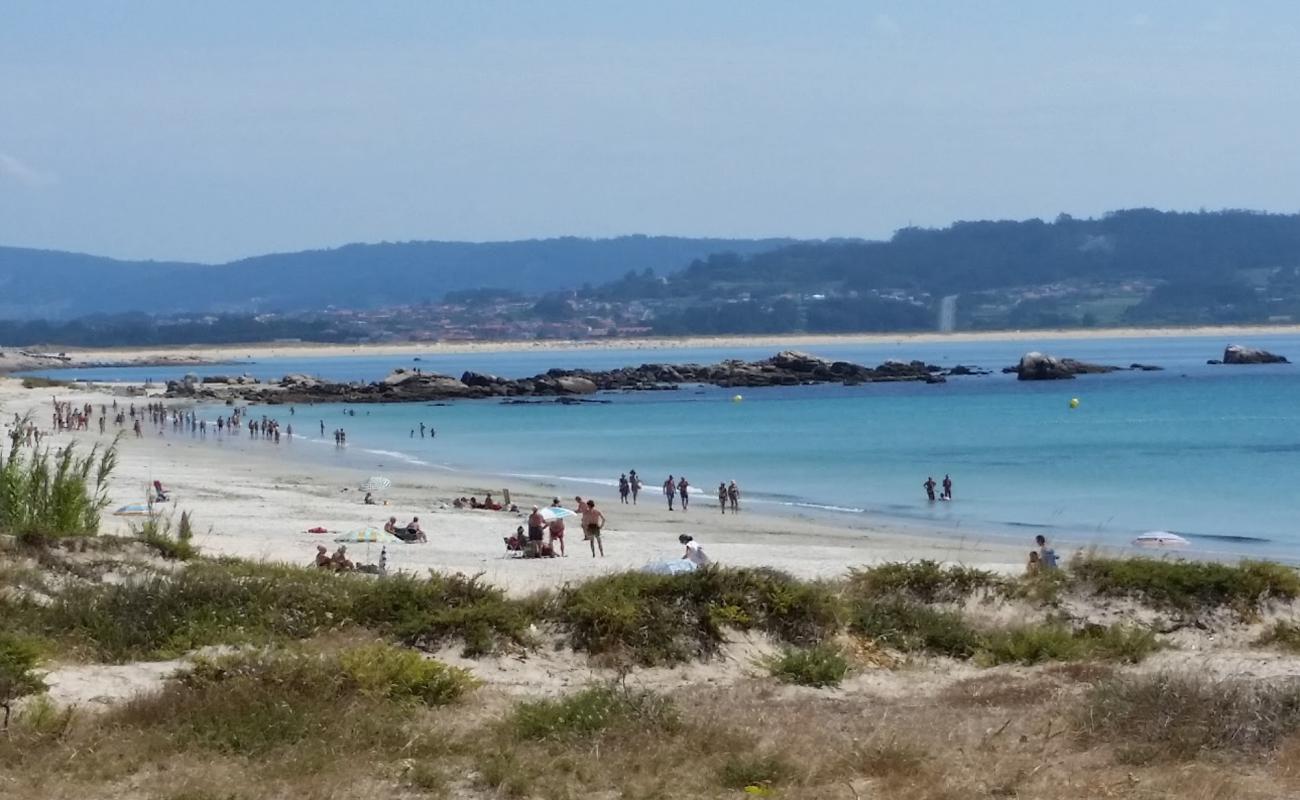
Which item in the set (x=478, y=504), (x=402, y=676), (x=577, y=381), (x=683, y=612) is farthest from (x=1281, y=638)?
(x=577, y=381)

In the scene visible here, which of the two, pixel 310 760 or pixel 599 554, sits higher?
pixel 310 760

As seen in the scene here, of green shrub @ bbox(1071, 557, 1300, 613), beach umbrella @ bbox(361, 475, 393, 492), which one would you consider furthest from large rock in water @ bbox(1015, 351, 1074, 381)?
green shrub @ bbox(1071, 557, 1300, 613)

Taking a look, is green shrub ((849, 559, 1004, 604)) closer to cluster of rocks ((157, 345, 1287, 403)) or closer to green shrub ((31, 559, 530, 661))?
green shrub ((31, 559, 530, 661))

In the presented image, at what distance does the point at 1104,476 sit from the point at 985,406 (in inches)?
1372

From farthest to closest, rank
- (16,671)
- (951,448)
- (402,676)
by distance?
(951,448) < (402,676) < (16,671)

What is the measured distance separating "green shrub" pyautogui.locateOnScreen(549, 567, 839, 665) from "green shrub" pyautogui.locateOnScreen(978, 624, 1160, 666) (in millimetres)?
1224

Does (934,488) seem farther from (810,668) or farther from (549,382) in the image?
(549,382)

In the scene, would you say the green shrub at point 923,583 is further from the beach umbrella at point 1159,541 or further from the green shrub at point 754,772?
the beach umbrella at point 1159,541

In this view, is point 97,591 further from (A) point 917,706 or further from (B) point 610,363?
(B) point 610,363

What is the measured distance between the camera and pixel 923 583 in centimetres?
1234

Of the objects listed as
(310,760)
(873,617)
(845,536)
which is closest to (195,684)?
(310,760)

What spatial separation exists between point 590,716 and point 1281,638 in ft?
20.2

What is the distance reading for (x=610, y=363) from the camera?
15200 cm

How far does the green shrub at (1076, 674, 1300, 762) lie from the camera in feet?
25.7
